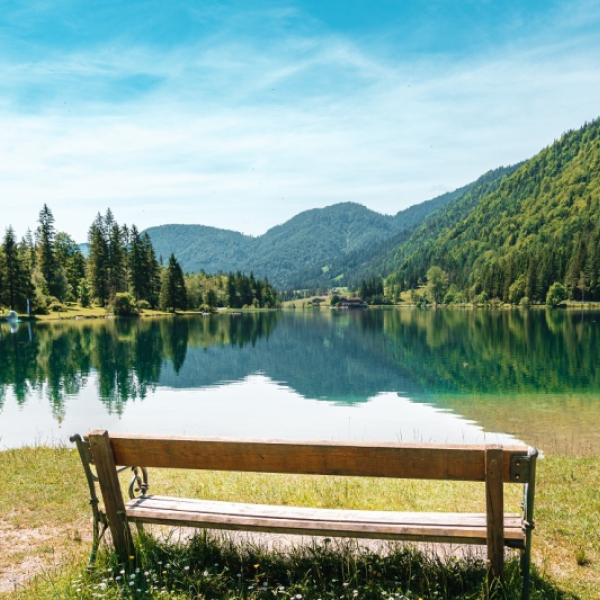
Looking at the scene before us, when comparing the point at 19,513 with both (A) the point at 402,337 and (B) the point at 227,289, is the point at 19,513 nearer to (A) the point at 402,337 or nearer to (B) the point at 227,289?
(A) the point at 402,337

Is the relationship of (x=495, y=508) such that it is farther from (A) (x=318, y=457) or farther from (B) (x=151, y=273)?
(B) (x=151, y=273)

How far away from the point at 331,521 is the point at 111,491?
208cm

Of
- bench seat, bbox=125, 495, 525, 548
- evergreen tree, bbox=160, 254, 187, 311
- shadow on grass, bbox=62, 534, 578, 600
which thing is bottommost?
shadow on grass, bbox=62, 534, 578, 600

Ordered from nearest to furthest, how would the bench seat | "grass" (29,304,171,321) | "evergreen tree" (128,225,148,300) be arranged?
the bench seat < "grass" (29,304,171,321) < "evergreen tree" (128,225,148,300)

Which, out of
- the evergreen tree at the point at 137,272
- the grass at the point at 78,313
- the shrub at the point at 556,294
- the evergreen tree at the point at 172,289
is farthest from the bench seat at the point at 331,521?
the shrub at the point at 556,294

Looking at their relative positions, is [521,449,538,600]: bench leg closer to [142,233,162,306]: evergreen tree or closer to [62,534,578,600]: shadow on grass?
[62,534,578,600]: shadow on grass

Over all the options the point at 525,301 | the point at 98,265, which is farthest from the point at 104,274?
the point at 525,301

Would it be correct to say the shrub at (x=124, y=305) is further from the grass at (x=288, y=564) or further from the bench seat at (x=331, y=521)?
the bench seat at (x=331, y=521)

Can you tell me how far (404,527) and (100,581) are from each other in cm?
292

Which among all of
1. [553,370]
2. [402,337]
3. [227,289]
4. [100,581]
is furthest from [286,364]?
[227,289]

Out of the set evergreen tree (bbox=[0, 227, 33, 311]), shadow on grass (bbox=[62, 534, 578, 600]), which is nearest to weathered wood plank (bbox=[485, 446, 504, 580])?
shadow on grass (bbox=[62, 534, 578, 600])

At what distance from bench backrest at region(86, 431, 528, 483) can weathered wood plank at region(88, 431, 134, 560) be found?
104 millimetres

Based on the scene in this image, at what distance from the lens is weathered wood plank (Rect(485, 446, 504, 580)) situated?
3.90 metres

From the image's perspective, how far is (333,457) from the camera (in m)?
4.10
